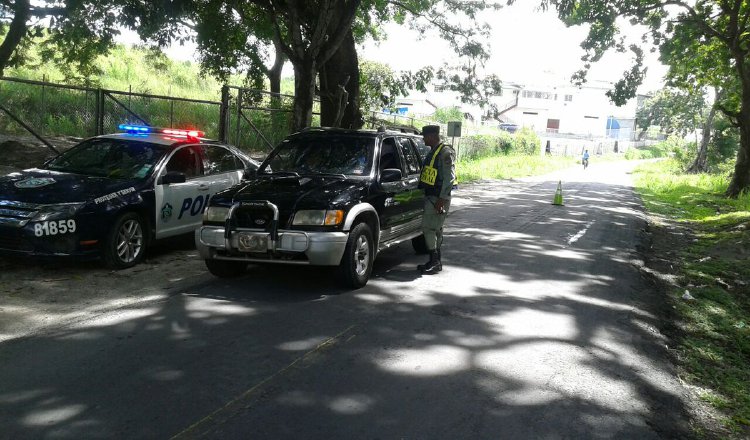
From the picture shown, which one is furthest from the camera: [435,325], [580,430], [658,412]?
[435,325]

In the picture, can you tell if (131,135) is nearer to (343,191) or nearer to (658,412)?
(343,191)

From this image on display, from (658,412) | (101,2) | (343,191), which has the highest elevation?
(101,2)

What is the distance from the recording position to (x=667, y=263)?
1021 centimetres

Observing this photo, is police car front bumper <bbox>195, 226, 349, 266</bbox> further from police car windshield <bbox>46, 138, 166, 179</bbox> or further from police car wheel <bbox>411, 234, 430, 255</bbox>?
police car wheel <bbox>411, 234, 430, 255</bbox>

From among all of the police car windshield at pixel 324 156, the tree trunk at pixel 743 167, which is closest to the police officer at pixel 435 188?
the police car windshield at pixel 324 156

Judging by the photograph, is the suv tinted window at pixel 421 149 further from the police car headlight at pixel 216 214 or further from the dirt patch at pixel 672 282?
the dirt patch at pixel 672 282

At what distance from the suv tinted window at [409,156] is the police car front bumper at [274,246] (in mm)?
2386

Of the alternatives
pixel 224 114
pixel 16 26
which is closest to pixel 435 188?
pixel 224 114

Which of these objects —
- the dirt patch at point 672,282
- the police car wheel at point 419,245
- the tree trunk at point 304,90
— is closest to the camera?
the dirt patch at point 672,282

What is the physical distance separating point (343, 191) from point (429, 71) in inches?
699

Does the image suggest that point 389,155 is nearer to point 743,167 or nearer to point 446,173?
point 446,173

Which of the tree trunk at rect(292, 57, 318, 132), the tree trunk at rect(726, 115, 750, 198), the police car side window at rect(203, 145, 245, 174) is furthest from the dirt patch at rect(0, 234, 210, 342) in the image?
the tree trunk at rect(726, 115, 750, 198)

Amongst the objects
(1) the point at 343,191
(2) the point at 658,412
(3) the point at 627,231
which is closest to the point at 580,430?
(2) the point at 658,412

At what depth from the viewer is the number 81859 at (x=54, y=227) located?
6484mm
